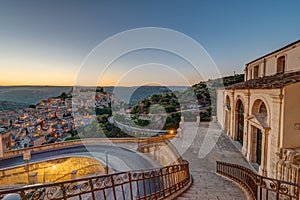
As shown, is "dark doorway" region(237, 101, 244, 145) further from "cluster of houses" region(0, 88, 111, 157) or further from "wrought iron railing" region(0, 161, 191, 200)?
"cluster of houses" region(0, 88, 111, 157)

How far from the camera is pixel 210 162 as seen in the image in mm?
8641

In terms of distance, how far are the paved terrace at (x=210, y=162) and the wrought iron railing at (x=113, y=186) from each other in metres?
0.50

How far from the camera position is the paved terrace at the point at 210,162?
15.8 ft

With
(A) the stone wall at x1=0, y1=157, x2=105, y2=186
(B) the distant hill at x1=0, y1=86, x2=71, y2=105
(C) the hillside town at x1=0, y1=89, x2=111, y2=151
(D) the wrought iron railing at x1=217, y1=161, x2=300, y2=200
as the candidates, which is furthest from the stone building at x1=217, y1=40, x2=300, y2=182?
(B) the distant hill at x1=0, y1=86, x2=71, y2=105

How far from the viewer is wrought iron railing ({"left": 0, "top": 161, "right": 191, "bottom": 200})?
6.26 ft

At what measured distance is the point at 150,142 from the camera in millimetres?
12344

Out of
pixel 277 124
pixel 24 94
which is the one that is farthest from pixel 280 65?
pixel 24 94

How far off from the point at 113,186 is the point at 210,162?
24.2 ft

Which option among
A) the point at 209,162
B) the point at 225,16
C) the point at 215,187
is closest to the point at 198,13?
the point at 225,16

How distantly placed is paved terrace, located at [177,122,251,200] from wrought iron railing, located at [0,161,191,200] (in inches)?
19.8

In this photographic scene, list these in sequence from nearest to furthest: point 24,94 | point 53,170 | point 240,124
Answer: point 240,124, point 53,170, point 24,94

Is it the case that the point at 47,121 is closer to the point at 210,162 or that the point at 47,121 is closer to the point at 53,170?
the point at 53,170

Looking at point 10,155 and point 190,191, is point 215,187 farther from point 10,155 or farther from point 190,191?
point 10,155

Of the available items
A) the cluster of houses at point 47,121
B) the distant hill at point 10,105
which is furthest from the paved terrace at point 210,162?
the distant hill at point 10,105
